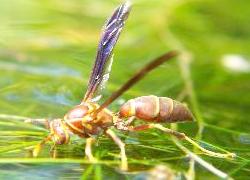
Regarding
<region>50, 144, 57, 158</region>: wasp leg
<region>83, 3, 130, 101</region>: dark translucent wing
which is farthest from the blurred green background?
<region>83, 3, 130, 101</region>: dark translucent wing

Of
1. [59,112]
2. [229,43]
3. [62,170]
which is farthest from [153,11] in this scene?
[62,170]

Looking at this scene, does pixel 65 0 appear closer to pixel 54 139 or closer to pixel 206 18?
pixel 206 18

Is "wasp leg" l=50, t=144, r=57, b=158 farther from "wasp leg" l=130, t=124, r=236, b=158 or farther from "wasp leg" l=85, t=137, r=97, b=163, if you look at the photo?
"wasp leg" l=130, t=124, r=236, b=158

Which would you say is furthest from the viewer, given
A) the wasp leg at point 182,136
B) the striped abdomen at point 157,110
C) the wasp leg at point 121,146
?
the striped abdomen at point 157,110

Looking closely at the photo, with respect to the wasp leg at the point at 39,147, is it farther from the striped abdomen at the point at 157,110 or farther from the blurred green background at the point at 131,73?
the striped abdomen at the point at 157,110

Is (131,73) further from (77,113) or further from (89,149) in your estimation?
(89,149)

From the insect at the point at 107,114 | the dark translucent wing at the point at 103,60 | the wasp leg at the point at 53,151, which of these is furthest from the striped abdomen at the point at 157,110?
the wasp leg at the point at 53,151
